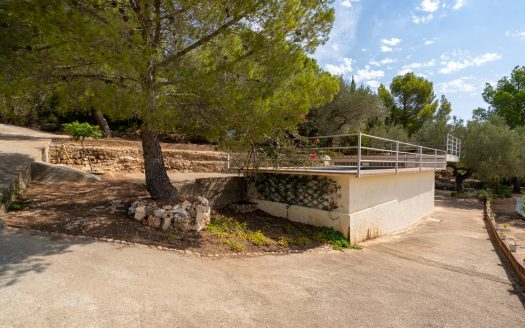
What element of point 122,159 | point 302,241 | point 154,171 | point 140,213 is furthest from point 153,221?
point 122,159

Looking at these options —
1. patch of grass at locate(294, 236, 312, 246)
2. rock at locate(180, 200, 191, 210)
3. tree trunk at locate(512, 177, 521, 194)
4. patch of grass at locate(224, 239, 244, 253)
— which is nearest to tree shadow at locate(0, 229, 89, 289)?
rock at locate(180, 200, 191, 210)

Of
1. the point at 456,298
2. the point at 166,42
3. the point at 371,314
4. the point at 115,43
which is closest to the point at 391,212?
the point at 456,298

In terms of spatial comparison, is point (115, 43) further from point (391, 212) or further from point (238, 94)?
point (391, 212)

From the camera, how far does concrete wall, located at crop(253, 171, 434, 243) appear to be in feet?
22.5

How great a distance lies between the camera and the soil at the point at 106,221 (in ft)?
15.4

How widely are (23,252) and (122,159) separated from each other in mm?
6957

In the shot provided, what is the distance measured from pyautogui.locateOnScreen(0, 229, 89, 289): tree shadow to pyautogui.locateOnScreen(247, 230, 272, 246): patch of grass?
9.13 feet

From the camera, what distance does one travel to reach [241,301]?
3.38m

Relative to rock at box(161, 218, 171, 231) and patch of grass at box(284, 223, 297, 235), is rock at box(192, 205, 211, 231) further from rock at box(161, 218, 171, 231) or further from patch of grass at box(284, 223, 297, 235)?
patch of grass at box(284, 223, 297, 235)

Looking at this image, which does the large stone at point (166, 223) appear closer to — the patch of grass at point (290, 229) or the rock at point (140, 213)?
the rock at point (140, 213)

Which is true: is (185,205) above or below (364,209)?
above

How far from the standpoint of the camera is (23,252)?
367 cm

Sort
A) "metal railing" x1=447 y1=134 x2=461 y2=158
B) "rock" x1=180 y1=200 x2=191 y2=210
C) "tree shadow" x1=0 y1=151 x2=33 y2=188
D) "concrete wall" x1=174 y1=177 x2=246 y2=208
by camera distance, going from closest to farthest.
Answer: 1. "rock" x1=180 y1=200 x2=191 y2=210
2. "tree shadow" x1=0 y1=151 x2=33 y2=188
3. "concrete wall" x1=174 y1=177 x2=246 y2=208
4. "metal railing" x1=447 y1=134 x2=461 y2=158

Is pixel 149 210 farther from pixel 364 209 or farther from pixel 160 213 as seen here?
pixel 364 209
